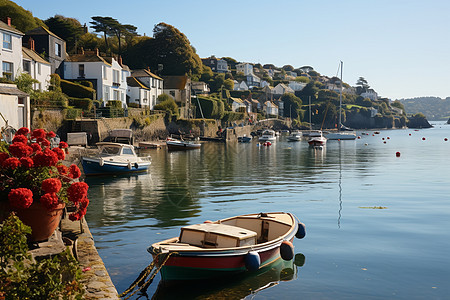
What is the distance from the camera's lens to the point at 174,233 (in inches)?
738

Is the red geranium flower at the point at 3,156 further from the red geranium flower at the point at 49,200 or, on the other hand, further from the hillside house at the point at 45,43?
the hillside house at the point at 45,43

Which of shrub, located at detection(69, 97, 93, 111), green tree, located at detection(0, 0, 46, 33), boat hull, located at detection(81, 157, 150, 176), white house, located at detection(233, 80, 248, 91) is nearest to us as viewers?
boat hull, located at detection(81, 157, 150, 176)

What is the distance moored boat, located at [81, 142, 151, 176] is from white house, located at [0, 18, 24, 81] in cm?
1613

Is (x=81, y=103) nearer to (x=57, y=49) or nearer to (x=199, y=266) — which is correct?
(x=57, y=49)

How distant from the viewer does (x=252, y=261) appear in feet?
41.8

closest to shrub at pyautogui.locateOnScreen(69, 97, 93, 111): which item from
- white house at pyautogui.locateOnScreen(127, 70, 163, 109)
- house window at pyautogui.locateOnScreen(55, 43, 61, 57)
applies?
house window at pyautogui.locateOnScreen(55, 43, 61, 57)

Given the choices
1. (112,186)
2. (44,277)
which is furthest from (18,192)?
(112,186)

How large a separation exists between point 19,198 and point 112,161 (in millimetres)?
28271

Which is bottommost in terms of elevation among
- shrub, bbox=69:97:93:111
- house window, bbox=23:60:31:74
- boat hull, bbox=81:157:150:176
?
boat hull, bbox=81:157:150:176

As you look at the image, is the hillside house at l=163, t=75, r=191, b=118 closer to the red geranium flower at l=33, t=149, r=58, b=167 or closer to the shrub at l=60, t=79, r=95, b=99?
the shrub at l=60, t=79, r=95, b=99

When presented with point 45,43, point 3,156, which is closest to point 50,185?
point 3,156

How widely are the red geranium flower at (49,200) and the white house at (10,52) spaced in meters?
41.0

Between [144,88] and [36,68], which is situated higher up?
[144,88]

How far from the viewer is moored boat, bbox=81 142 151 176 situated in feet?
117
